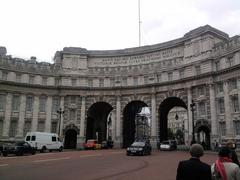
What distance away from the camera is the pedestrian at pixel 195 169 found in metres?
5.24

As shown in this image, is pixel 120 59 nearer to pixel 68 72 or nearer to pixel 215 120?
pixel 68 72

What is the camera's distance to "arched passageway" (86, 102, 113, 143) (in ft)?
188

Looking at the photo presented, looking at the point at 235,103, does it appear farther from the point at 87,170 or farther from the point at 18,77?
the point at 18,77

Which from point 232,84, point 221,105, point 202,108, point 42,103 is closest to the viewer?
point 232,84

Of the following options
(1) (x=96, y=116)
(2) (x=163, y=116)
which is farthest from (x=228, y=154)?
(1) (x=96, y=116)

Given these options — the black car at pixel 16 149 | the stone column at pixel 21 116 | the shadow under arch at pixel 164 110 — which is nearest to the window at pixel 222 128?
the shadow under arch at pixel 164 110

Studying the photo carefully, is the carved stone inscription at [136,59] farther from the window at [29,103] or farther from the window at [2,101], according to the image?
the window at [2,101]

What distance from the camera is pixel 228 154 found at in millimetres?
6117

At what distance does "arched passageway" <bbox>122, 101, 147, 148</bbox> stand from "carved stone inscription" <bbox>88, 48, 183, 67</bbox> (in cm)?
841

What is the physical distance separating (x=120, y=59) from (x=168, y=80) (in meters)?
11.4

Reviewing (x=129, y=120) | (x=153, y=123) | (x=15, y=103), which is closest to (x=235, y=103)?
(x=153, y=123)

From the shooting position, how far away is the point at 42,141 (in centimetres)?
3847

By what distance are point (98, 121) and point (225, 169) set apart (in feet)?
180

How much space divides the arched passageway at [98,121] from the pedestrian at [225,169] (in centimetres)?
5065
